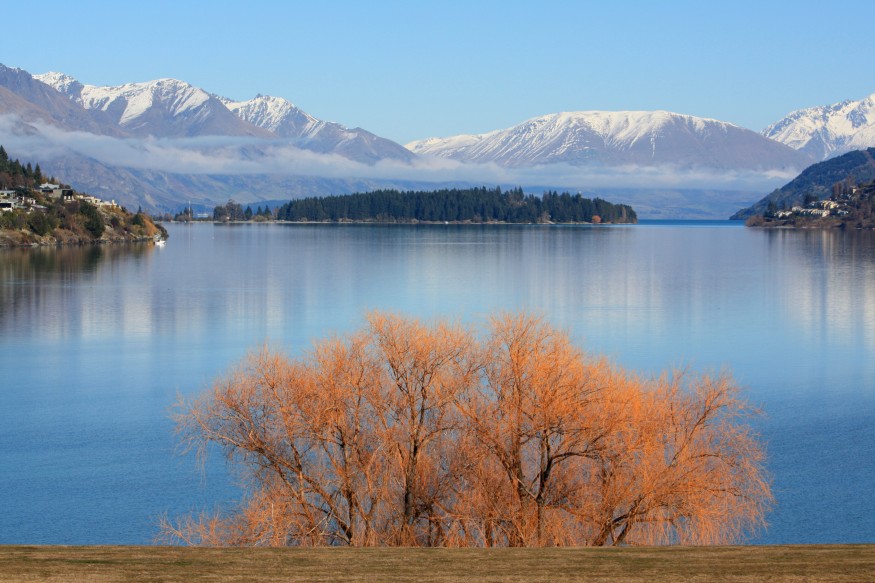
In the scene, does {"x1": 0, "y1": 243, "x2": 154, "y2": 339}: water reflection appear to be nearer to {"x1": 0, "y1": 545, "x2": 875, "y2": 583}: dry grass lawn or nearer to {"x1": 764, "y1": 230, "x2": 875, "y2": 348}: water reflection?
{"x1": 764, "y1": 230, "x2": 875, "y2": 348}: water reflection

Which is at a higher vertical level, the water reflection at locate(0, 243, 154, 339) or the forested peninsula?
the forested peninsula

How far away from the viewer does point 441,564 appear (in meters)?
15.3

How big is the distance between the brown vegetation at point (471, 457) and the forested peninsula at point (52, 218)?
432 ft

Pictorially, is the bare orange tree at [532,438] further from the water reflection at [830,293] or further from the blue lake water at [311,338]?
the water reflection at [830,293]

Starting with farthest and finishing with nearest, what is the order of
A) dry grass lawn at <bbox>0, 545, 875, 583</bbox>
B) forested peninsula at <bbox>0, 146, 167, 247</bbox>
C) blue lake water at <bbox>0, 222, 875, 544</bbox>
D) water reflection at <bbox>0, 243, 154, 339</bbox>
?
1. forested peninsula at <bbox>0, 146, 167, 247</bbox>
2. water reflection at <bbox>0, 243, 154, 339</bbox>
3. blue lake water at <bbox>0, 222, 875, 544</bbox>
4. dry grass lawn at <bbox>0, 545, 875, 583</bbox>

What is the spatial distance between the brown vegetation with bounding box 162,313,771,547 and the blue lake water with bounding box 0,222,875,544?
2.00m

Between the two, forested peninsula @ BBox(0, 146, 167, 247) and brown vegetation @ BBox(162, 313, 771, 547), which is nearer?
brown vegetation @ BBox(162, 313, 771, 547)

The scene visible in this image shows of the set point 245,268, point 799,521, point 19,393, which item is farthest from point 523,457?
point 245,268

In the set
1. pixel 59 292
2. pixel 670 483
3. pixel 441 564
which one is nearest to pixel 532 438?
pixel 670 483

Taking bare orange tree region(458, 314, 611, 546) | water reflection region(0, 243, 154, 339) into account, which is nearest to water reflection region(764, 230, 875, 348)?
bare orange tree region(458, 314, 611, 546)

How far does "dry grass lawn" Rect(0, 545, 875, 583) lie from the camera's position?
14.6 metres

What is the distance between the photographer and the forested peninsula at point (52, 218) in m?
154

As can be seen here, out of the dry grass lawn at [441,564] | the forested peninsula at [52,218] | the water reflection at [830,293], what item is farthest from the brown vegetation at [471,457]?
the forested peninsula at [52,218]

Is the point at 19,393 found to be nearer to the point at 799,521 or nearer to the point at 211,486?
the point at 211,486
